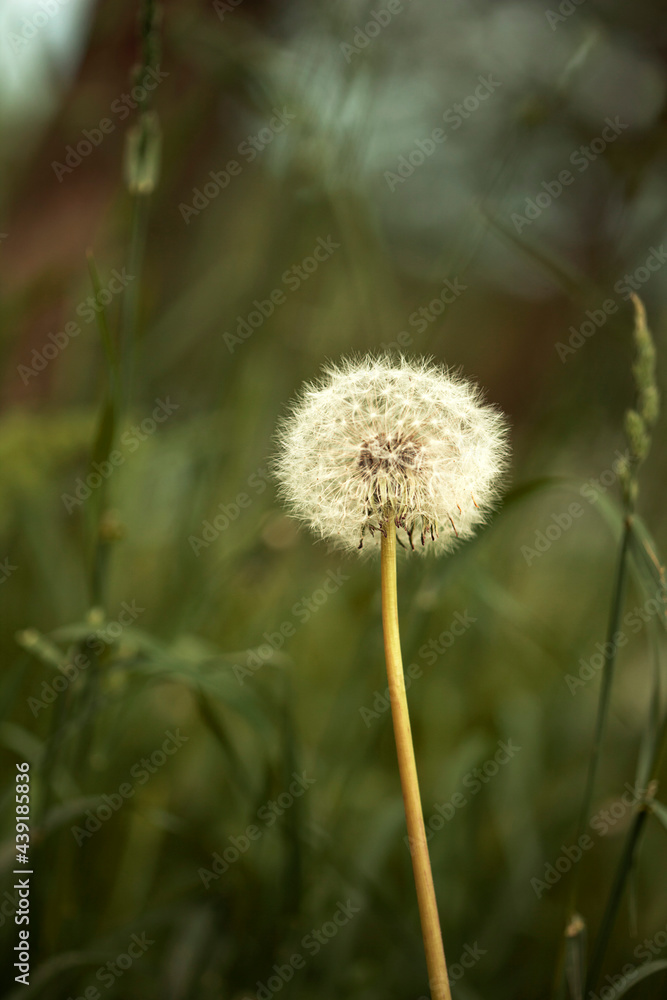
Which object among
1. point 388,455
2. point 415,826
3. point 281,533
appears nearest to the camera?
point 415,826

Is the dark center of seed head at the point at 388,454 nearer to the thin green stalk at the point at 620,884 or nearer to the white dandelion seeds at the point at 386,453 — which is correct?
the white dandelion seeds at the point at 386,453

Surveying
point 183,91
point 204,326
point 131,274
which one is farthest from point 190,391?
point 131,274

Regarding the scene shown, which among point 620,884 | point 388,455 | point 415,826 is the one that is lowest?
point 620,884

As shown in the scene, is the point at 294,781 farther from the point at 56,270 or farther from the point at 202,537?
the point at 56,270

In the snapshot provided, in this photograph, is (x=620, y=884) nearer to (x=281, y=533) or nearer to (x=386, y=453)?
(x=386, y=453)

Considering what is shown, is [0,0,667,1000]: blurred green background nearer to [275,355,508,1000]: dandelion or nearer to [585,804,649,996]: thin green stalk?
[585,804,649,996]: thin green stalk

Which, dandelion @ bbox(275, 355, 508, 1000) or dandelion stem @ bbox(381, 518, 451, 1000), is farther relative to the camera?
dandelion @ bbox(275, 355, 508, 1000)

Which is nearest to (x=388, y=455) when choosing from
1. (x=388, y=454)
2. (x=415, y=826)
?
(x=388, y=454)

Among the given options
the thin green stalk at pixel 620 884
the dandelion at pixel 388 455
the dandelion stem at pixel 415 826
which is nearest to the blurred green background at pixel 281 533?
the thin green stalk at pixel 620 884

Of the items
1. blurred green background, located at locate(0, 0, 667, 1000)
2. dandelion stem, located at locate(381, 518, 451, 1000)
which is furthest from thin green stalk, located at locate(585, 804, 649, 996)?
dandelion stem, located at locate(381, 518, 451, 1000)
